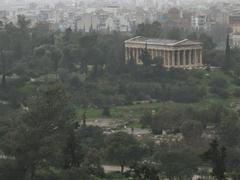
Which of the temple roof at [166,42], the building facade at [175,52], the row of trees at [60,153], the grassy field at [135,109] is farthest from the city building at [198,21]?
the row of trees at [60,153]

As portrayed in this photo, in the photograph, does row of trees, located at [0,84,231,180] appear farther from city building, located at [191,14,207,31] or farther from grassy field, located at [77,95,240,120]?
city building, located at [191,14,207,31]

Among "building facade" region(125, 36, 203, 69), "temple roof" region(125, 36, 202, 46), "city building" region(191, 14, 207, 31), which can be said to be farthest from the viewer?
"city building" region(191, 14, 207, 31)

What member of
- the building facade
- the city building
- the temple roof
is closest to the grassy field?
the building facade

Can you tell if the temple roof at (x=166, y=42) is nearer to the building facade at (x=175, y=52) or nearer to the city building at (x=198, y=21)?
the building facade at (x=175, y=52)

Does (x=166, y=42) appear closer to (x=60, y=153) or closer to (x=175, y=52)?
(x=175, y=52)

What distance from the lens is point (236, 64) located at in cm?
5238

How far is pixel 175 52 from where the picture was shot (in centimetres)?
5456

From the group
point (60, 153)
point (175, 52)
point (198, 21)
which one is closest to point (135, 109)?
point (175, 52)

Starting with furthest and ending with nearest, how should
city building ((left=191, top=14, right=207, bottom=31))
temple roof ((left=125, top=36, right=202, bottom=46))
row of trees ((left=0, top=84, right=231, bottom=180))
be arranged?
1. city building ((left=191, top=14, right=207, bottom=31))
2. temple roof ((left=125, top=36, right=202, bottom=46))
3. row of trees ((left=0, top=84, right=231, bottom=180))

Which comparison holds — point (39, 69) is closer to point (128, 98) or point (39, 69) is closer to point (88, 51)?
point (88, 51)

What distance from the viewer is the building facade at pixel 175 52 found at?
179ft

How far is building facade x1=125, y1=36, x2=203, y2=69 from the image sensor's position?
54500 millimetres

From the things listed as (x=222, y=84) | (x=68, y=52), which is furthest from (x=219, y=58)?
(x=68, y=52)

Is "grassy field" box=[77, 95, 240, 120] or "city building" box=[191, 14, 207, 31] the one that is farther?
"city building" box=[191, 14, 207, 31]
